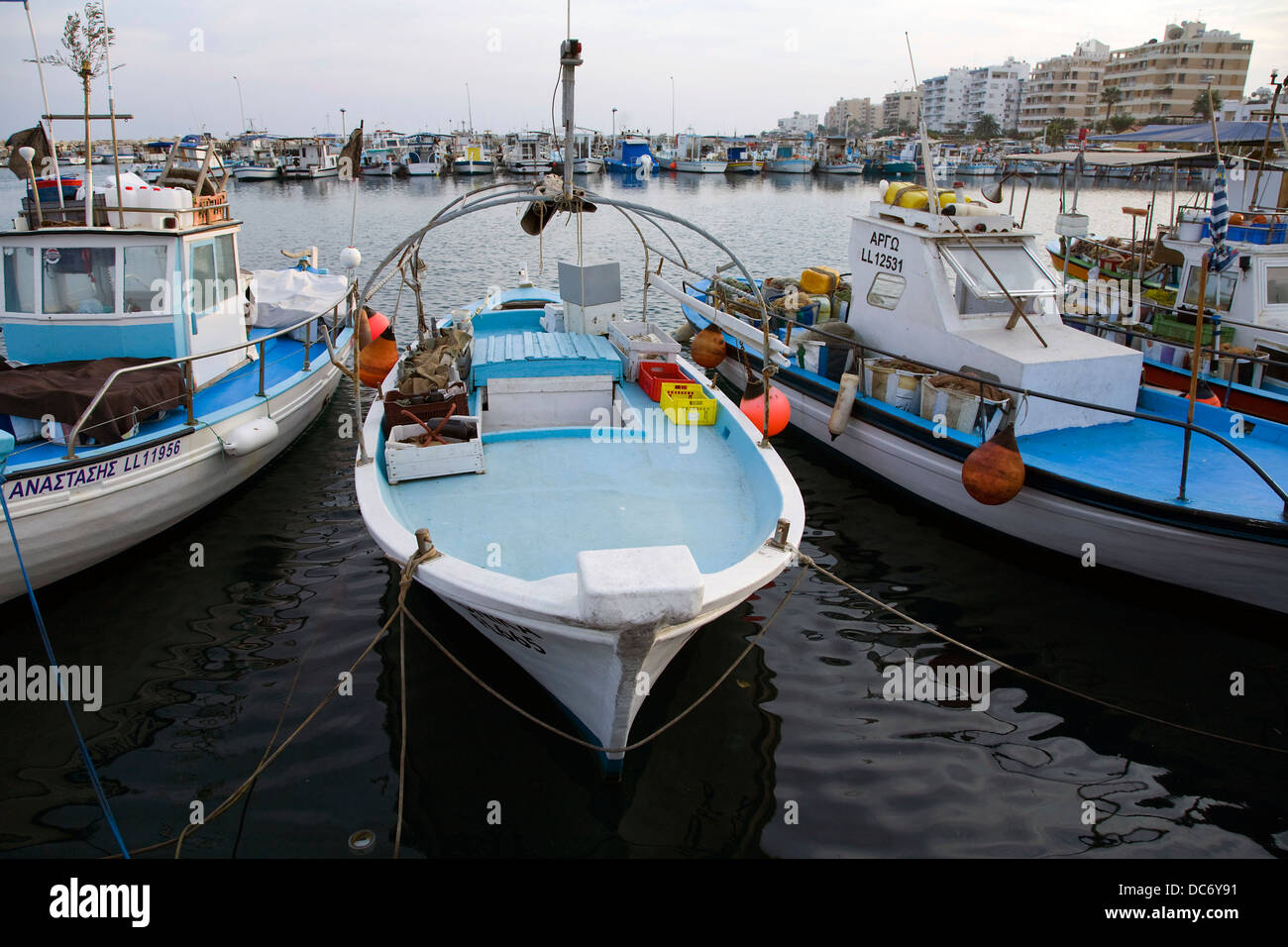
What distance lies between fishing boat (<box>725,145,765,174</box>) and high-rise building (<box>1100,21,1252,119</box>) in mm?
51077

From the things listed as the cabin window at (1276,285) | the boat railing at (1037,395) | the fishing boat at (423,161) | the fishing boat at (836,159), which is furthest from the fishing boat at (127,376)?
the fishing boat at (836,159)

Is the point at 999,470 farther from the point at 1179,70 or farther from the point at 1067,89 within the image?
the point at 1067,89

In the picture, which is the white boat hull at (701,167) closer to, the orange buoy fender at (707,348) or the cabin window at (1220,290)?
the cabin window at (1220,290)

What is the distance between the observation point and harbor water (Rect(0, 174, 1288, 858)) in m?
5.15

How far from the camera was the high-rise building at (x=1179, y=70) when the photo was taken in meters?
91.8

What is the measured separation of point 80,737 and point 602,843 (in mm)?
3990

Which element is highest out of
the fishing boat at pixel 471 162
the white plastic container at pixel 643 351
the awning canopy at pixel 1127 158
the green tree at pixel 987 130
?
the green tree at pixel 987 130

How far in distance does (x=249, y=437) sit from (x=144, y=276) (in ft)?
8.44

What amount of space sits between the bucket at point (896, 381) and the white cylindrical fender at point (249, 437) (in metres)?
7.70

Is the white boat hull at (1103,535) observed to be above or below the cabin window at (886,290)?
below

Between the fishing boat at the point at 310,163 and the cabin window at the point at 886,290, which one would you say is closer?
the cabin window at the point at 886,290

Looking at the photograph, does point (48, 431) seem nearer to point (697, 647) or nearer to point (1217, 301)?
point (697, 647)

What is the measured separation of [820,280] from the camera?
13086mm

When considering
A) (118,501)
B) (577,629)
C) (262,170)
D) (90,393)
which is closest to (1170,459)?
(577,629)
